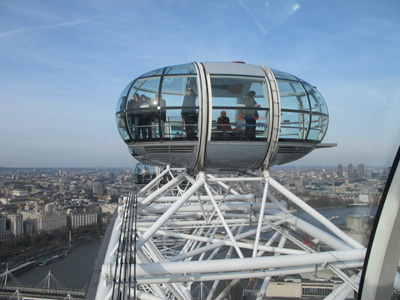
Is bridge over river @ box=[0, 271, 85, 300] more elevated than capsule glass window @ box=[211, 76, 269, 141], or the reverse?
capsule glass window @ box=[211, 76, 269, 141]

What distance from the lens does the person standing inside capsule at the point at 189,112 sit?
4.08 m

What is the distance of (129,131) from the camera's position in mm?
4586

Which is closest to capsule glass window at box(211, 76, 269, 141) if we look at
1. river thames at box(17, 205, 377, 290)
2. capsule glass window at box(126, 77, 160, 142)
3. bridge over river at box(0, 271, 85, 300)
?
capsule glass window at box(126, 77, 160, 142)

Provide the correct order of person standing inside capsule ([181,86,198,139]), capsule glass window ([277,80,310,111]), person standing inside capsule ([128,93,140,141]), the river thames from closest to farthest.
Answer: person standing inside capsule ([181,86,198,139])
capsule glass window ([277,80,310,111])
person standing inside capsule ([128,93,140,141])
the river thames

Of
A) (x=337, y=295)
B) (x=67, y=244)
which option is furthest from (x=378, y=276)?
(x=67, y=244)

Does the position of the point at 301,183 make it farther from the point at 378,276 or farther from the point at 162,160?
the point at 378,276

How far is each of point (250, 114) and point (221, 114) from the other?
0.33 metres

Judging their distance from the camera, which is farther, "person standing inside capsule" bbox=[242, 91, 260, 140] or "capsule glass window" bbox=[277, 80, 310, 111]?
"capsule glass window" bbox=[277, 80, 310, 111]

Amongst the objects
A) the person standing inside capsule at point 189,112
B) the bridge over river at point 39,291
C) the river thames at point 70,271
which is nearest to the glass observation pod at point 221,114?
the person standing inside capsule at point 189,112

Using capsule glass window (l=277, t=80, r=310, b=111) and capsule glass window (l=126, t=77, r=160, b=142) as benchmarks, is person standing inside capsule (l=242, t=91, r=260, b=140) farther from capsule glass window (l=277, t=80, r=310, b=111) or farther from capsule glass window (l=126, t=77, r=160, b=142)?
capsule glass window (l=126, t=77, r=160, b=142)

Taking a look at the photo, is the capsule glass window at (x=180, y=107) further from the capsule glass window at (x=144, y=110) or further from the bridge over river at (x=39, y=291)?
the bridge over river at (x=39, y=291)

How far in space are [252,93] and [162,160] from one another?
1.44m

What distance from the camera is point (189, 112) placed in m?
4.09

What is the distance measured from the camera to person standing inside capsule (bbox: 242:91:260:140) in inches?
162
